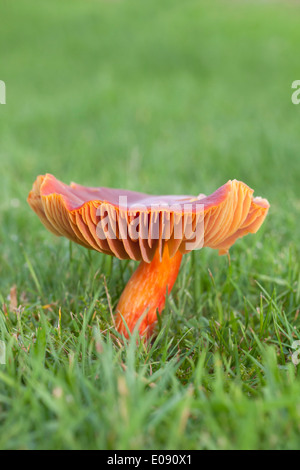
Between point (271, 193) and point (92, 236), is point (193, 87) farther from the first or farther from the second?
point (92, 236)

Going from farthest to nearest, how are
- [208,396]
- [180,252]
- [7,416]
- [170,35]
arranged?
[170,35] → [180,252] → [208,396] → [7,416]

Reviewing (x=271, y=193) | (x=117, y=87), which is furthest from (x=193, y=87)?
(x=271, y=193)

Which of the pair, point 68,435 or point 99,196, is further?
point 99,196
